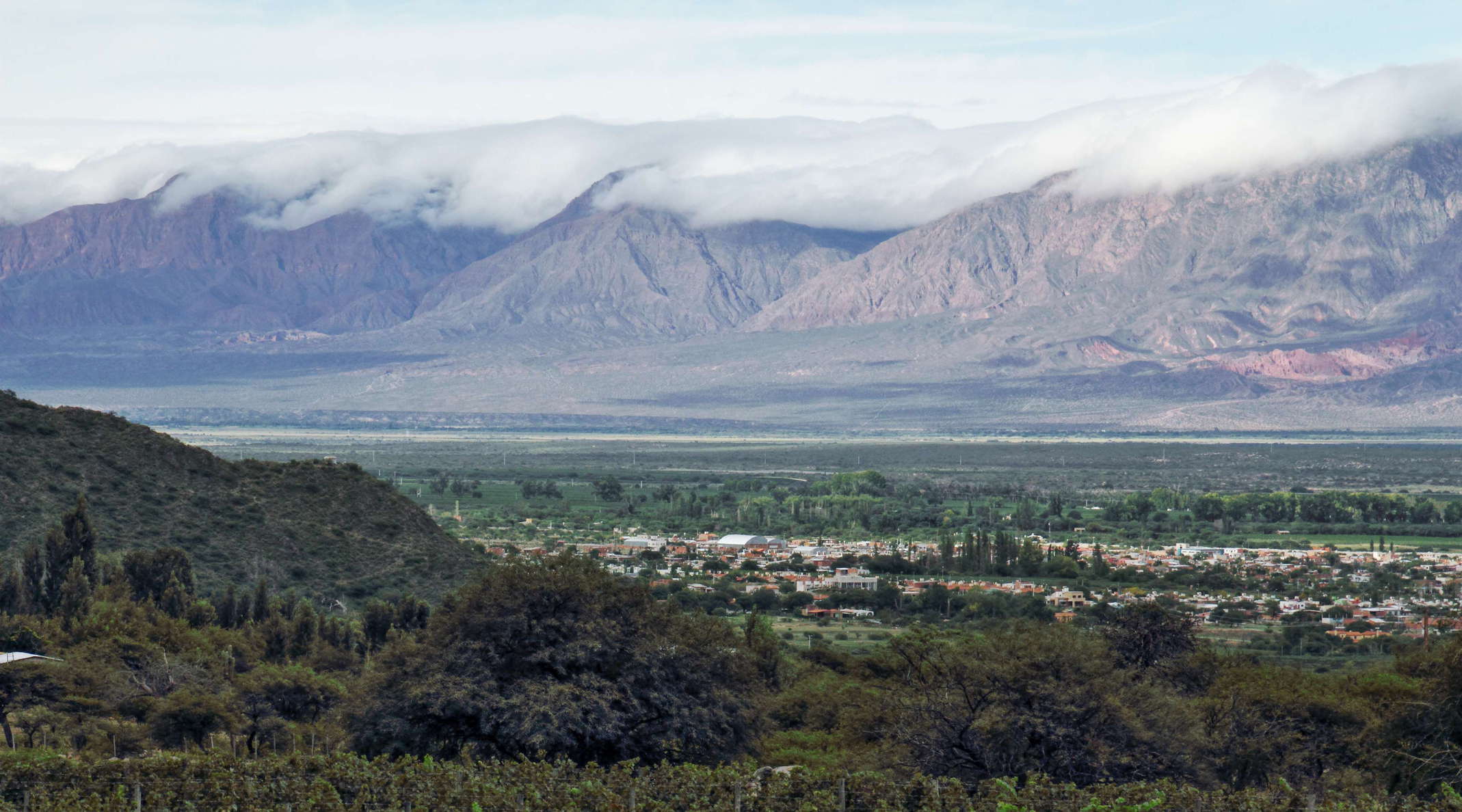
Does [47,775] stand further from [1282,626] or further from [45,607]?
[1282,626]

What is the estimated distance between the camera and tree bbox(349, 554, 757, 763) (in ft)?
120

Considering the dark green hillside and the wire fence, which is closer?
the wire fence

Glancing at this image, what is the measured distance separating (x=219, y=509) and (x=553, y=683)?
137 feet

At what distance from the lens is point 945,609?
8106 centimetres

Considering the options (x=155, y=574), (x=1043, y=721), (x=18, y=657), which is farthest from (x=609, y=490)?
(x=1043, y=721)

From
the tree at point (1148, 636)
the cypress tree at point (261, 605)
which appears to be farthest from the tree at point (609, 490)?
the tree at point (1148, 636)

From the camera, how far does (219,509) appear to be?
75.3 m

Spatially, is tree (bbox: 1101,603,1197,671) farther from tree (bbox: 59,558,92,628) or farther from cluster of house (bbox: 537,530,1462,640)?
tree (bbox: 59,558,92,628)

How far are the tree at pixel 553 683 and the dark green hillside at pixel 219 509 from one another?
3181 centimetres

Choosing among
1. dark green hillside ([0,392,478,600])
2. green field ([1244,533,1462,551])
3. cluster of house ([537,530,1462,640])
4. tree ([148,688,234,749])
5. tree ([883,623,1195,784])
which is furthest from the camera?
green field ([1244,533,1462,551])

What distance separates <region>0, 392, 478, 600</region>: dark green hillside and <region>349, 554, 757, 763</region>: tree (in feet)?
104

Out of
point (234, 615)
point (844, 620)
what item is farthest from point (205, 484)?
point (844, 620)

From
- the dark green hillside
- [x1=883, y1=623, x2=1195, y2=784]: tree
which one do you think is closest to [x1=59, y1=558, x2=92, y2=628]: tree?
the dark green hillside

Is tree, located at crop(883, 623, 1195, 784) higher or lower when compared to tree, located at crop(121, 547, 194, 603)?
lower
